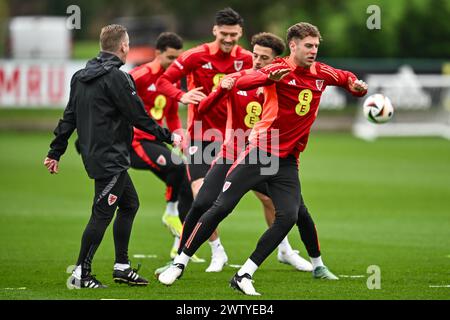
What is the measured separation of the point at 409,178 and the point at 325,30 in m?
23.1

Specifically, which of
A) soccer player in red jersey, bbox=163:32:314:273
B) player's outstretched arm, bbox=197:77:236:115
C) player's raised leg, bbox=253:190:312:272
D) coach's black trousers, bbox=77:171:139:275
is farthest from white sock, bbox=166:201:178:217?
coach's black trousers, bbox=77:171:139:275

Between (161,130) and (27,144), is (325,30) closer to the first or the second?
(27,144)

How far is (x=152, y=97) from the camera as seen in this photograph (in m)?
13.4

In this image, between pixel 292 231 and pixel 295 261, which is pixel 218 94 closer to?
pixel 295 261

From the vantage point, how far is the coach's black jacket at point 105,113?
9.78m

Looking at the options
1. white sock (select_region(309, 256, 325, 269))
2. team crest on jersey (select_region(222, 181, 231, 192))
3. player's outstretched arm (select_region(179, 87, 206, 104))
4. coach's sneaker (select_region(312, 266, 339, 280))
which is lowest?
coach's sneaker (select_region(312, 266, 339, 280))

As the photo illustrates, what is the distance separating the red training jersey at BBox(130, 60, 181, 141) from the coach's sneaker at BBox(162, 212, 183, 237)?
42.7 inches

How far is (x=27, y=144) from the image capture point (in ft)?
104

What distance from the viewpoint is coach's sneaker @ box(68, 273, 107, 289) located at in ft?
32.2

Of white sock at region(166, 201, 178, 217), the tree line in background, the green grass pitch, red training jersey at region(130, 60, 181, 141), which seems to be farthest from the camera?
the tree line in background

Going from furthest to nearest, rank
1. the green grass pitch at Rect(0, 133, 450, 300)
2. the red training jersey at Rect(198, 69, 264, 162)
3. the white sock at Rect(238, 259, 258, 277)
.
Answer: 1. the red training jersey at Rect(198, 69, 264, 162)
2. the green grass pitch at Rect(0, 133, 450, 300)
3. the white sock at Rect(238, 259, 258, 277)

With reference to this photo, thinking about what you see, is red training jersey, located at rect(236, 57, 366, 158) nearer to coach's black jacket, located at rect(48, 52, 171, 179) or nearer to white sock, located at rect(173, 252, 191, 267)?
coach's black jacket, located at rect(48, 52, 171, 179)

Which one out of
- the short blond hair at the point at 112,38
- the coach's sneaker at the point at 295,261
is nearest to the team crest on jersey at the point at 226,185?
the short blond hair at the point at 112,38

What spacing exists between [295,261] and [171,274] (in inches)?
83.6
